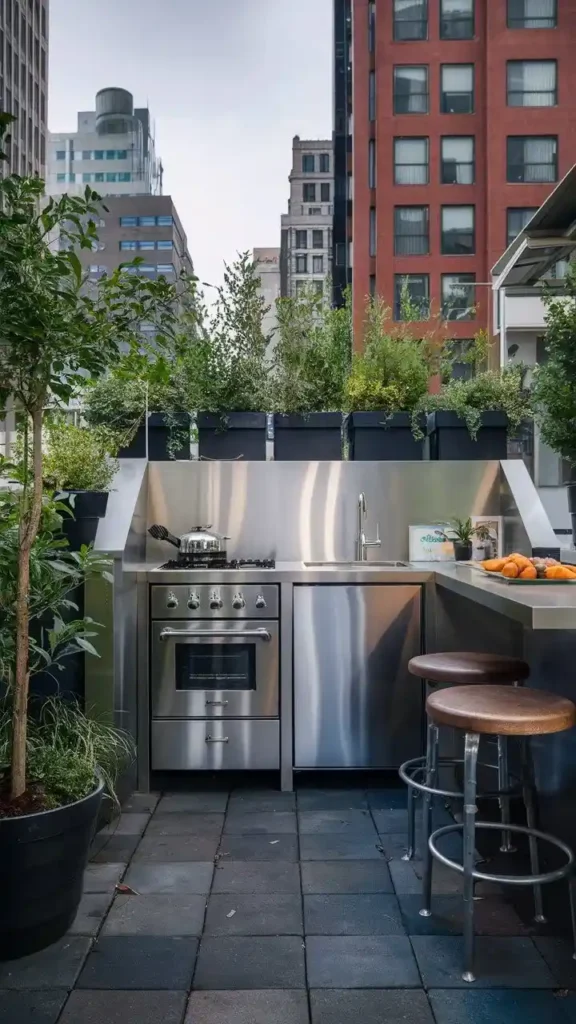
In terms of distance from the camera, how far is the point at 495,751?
10.4ft

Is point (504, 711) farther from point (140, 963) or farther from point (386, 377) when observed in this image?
point (386, 377)

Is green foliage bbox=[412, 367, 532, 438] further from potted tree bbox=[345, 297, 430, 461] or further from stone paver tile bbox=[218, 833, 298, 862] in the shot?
stone paver tile bbox=[218, 833, 298, 862]

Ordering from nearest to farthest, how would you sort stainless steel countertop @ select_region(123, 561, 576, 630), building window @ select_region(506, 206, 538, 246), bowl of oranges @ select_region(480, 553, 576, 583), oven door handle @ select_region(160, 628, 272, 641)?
bowl of oranges @ select_region(480, 553, 576, 583) < stainless steel countertop @ select_region(123, 561, 576, 630) < oven door handle @ select_region(160, 628, 272, 641) < building window @ select_region(506, 206, 538, 246)

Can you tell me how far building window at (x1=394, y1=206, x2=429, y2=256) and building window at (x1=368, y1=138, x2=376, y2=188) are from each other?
0.94m

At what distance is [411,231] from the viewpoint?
21156mm

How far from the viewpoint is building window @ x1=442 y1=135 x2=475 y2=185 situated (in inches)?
817

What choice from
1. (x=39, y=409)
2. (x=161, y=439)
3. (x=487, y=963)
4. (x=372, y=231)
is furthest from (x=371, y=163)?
(x=487, y=963)

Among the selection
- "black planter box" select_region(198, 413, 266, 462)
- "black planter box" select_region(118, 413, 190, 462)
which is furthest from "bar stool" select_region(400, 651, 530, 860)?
"black planter box" select_region(118, 413, 190, 462)

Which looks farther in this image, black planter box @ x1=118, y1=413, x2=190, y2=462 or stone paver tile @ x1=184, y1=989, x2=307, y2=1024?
black planter box @ x1=118, y1=413, x2=190, y2=462

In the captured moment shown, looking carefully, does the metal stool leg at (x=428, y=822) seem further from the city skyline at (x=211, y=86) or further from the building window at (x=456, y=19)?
the building window at (x=456, y=19)

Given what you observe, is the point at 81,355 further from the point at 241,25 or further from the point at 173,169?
the point at 173,169

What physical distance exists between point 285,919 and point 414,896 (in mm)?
428

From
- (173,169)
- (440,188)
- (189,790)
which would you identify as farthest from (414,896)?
(440,188)

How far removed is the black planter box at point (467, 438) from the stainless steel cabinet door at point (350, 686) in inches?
33.7
